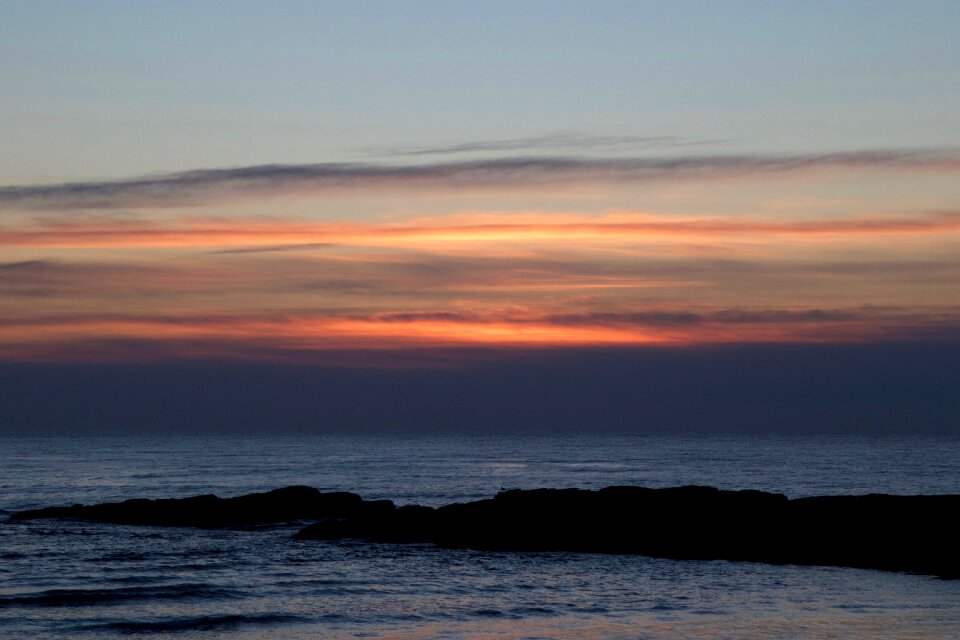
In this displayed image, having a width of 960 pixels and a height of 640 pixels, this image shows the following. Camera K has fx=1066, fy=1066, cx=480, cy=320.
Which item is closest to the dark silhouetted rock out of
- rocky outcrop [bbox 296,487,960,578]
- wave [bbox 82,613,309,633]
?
rocky outcrop [bbox 296,487,960,578]

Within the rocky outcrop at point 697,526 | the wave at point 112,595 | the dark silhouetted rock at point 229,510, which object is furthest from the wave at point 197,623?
the dark silhouetted rock at point 229,510

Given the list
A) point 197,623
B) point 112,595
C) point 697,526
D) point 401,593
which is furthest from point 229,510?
point 197,623

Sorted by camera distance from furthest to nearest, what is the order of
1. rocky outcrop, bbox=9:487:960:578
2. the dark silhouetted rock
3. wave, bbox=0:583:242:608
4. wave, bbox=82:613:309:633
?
the dark silhouetted rock
rocky outcrop, bbox=9:487:960:578
wave, bbox=0:583:242:608
wave, bbox=82:613:309:633

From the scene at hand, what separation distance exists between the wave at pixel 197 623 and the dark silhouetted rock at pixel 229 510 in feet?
68.1

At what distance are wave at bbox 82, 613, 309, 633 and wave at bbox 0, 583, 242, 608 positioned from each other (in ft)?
9.60

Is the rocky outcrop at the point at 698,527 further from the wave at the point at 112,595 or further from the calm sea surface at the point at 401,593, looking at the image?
the wave at the point at 112,595

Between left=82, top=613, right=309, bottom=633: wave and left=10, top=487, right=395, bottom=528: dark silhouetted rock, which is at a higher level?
left=10, top=487, right=395, bottom=528: dark silhouetted rock

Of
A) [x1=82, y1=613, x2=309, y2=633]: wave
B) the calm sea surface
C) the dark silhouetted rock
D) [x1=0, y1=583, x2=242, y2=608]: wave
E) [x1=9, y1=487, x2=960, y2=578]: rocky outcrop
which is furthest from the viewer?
the dark silhouetted rock

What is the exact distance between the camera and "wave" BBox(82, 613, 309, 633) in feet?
84.4

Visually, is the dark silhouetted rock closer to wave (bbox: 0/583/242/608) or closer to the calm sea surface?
the calm sea surface

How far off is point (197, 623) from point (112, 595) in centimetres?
500

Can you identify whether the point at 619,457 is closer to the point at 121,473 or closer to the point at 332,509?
the point at 121,473

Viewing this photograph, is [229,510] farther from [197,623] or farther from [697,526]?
[197,623]

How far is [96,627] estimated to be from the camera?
25.9m
